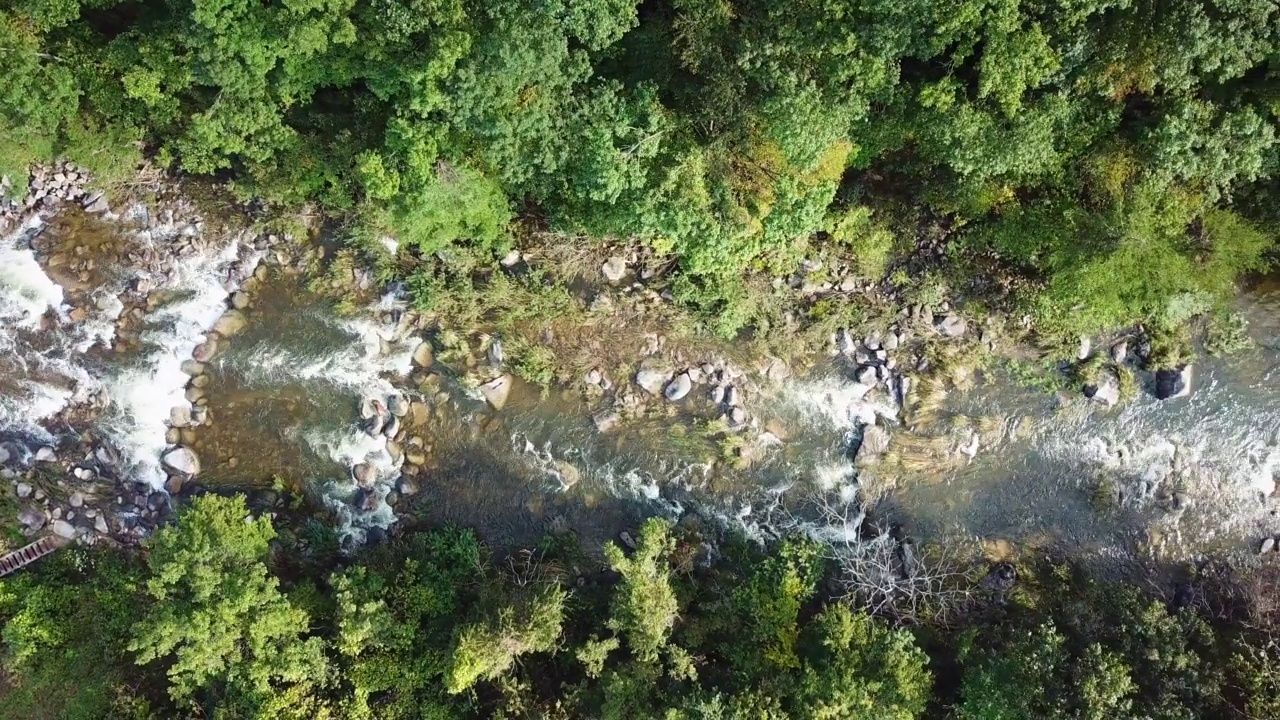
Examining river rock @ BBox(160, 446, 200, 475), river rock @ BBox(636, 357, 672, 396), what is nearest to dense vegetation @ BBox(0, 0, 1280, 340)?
river rock @ BBox(636, 357, 672, 396)

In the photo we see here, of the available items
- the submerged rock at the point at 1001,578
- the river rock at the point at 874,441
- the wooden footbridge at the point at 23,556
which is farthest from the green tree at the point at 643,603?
the wooden footbridge at the point at 23,556

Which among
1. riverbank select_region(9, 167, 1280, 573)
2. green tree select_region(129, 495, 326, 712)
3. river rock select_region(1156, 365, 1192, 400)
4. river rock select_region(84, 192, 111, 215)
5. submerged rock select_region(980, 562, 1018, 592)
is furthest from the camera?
river rock select_region(84, 192, 111, 215)

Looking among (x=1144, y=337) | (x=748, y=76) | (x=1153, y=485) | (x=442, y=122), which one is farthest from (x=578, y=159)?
(x=1153, y=485)

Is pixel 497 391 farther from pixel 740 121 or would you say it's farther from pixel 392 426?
pixel 740 121

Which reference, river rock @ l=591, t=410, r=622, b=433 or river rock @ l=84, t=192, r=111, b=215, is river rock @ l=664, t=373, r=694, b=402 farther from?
river rock @ l=84, t=192, r=111, b=215

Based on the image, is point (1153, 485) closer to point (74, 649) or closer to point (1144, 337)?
point (1144, 337)

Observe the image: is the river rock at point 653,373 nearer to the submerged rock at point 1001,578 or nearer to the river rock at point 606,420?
the river rock at point 606,420

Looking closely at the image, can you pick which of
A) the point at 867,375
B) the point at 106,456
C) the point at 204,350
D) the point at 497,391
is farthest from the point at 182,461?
the point at 867,375

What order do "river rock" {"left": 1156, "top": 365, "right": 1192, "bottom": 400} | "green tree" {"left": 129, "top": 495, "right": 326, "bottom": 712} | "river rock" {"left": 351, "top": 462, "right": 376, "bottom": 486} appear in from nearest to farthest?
"green tree" {"left": 129, "top": 495, "right": 326, "bottom": 712}
"river rock" {"left": 1156, "top": 365, "right": 1192, "bottom": 400}
"river rock" {"left": 351, "top": 462, "right": 376, "bottom": 486}

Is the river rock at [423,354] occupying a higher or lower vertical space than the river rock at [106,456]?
higher
